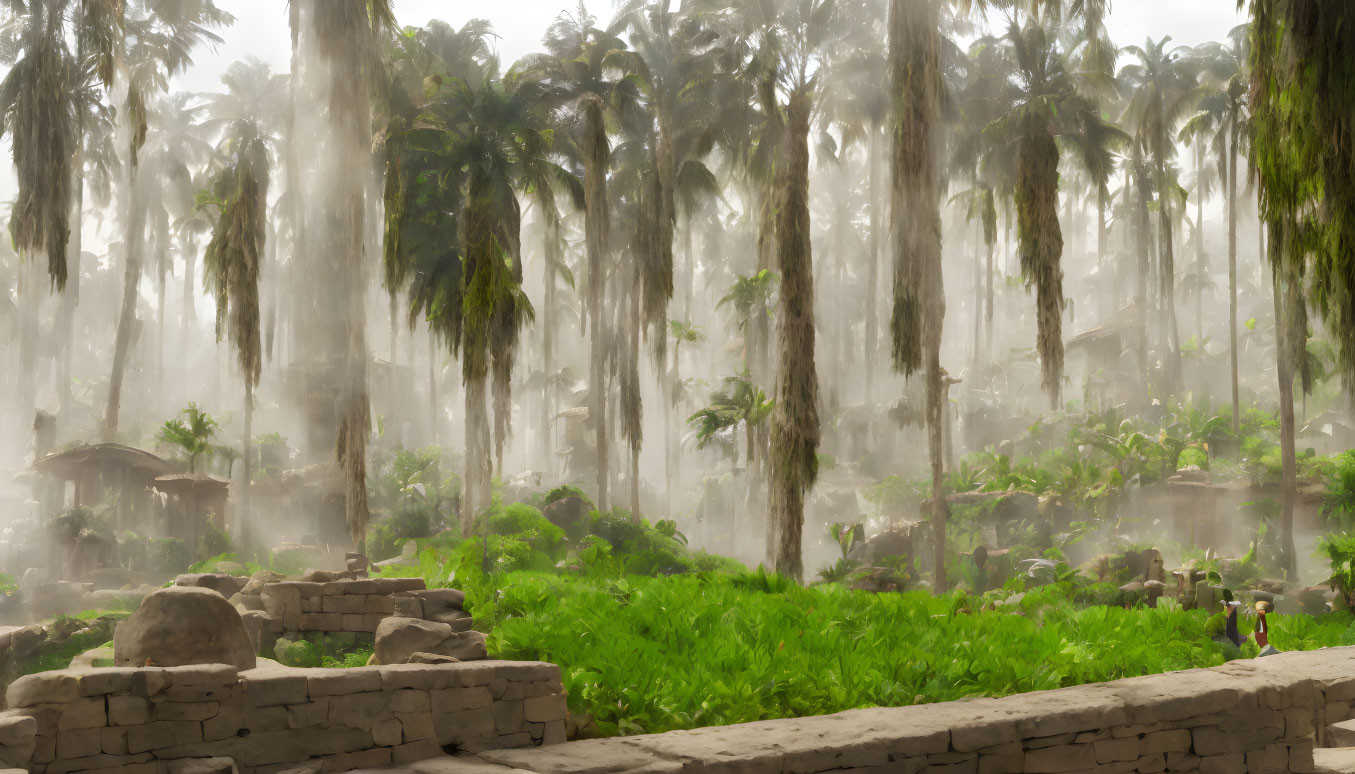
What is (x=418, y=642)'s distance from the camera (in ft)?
31.3

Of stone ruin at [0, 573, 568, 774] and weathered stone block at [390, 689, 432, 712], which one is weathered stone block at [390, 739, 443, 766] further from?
weathered stone block at [390, 689, 432, 712]

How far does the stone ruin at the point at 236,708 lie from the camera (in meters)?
5.76

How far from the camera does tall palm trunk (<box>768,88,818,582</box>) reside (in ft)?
55.1

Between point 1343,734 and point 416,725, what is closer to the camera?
point 416,725

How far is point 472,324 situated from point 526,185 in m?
6.63

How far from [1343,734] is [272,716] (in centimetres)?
787

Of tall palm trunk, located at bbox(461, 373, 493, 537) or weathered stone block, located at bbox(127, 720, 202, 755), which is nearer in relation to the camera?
weathered stone block, located at bbox(127, 720, 202, 755)

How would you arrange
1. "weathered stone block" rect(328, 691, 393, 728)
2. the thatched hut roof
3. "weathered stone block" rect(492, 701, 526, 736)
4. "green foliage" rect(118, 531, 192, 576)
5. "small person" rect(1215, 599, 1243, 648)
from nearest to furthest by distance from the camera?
"weathered stone block" rect(328, 691, 393, 728), "weathered stone block" rect(492, 701, 526, 736), "small person" rect(1215, 599, 1243, 648), "green foliage" rect(118, 531, 192, 576), the thatched hut roof

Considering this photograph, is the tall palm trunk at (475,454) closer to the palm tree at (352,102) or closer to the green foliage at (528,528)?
the green foliage at (528,528)

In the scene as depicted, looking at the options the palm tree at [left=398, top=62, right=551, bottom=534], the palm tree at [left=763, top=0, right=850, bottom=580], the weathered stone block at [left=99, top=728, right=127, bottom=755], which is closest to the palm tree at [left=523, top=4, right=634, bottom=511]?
the palm tree at [left=398, top=62, right=551, bottom=534]

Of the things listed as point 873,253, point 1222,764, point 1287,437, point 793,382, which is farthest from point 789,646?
point 873,253

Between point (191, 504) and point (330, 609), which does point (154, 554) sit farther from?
point (330, 609)

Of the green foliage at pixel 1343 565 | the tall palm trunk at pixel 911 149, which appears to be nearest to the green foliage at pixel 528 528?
the tall palm trunk at pixel 911 149

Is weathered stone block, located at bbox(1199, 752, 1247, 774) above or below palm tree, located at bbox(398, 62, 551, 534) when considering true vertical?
below
